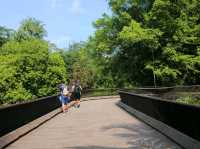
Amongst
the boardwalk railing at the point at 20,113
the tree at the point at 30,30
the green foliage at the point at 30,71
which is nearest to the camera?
the boardwalk railing at the point at 20,113

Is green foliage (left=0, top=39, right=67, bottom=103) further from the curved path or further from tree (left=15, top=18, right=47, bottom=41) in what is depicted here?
the curved path

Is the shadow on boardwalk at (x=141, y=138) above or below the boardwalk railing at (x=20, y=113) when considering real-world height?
below

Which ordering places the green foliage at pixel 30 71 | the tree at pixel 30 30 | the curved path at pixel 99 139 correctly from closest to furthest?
the curved path at pixel 99 139 < the green foliage at pixel 30 71 < the tree at pixel 30 30

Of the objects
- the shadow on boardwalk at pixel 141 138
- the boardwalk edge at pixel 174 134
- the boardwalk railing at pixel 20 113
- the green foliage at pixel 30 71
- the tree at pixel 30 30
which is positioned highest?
the tree at pixel 30 30

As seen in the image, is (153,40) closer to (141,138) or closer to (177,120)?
(141,138)

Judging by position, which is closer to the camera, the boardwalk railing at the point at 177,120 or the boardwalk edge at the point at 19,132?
the boardwalk railing at the point at 177,120

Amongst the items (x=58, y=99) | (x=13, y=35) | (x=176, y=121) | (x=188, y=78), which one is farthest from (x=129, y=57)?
(x=176, y=121)

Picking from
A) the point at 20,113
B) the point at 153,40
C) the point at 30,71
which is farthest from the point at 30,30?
the point at 20,113

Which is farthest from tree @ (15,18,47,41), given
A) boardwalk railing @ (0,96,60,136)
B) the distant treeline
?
boardwalk railing @ (0,96,60,136)

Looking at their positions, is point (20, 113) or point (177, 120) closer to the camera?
point (177, 120)

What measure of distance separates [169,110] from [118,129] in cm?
358

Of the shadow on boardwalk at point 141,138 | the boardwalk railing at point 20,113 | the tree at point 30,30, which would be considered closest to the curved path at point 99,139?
the shadow on boardwalk at point 141,138

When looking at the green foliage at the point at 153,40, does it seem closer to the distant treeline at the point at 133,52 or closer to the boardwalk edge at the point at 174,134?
the distant treeline at the point at 133,52

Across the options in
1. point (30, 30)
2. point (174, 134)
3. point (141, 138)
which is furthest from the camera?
point (30, 30)
